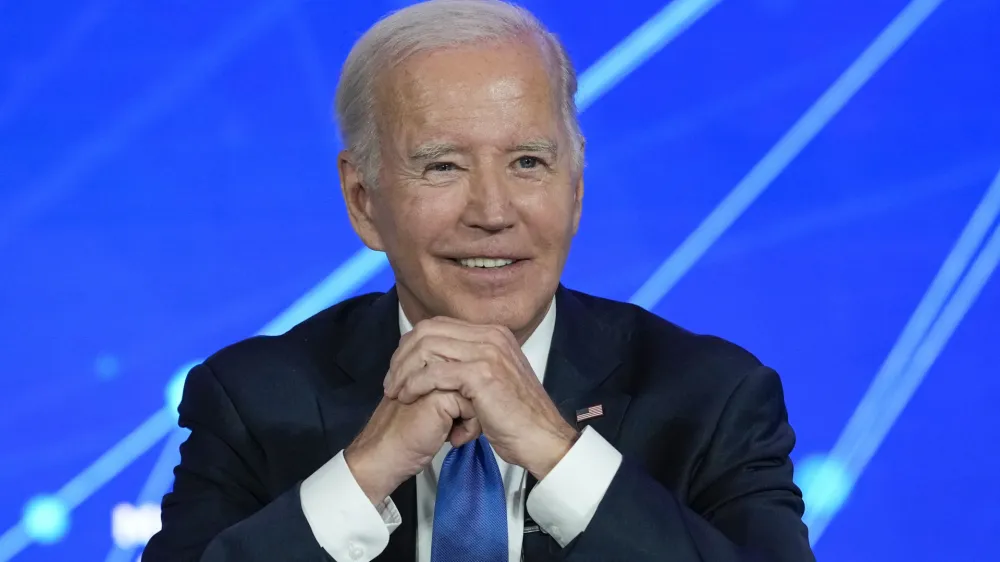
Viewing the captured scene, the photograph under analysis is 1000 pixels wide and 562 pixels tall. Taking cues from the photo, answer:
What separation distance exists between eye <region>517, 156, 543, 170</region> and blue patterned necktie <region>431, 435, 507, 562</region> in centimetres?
42

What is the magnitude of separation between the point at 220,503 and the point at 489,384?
0.50m

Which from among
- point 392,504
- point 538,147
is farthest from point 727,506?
point 538,147

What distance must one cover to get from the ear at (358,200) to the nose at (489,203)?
0.22 meters

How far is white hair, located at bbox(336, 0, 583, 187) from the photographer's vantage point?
1970 millimetres

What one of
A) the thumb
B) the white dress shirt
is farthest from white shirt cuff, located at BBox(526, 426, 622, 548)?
the thumb

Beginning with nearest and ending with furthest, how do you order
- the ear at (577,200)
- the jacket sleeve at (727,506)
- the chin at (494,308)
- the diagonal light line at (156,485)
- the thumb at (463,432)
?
the jacket sleeve at (727,506), the thumb at (463,432), the chin at (494,308), the ear at (577,200), the diagonal light line at (156,485)

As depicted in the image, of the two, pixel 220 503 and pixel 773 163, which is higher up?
pixel 773 163

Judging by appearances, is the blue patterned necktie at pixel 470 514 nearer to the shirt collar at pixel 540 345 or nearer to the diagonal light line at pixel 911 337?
the shirt collar at pixel 540 345

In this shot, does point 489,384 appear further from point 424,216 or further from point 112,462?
point 112,462

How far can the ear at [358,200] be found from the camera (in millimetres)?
2115

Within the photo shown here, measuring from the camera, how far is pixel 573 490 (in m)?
1.78

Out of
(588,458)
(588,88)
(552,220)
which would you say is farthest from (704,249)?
(588,458)

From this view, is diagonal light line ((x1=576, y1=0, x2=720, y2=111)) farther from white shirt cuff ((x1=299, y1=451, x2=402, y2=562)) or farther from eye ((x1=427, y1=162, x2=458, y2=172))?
white shirt cuff ((x1=299, y1=451, x2=402, y2=562))

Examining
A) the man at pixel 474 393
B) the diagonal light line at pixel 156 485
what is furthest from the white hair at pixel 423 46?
the diagonal light line at pixel 156 485
